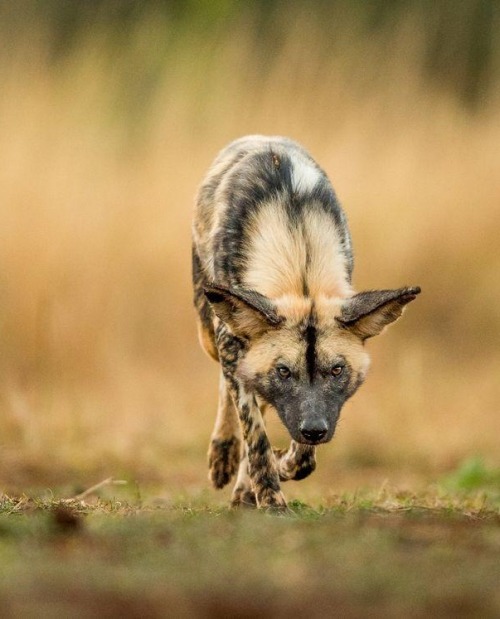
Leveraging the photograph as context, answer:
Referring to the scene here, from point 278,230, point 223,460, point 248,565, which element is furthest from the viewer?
point 223,460

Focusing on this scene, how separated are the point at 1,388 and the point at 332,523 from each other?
484 cm

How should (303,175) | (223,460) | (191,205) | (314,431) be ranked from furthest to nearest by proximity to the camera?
1. (191,205)
2. (223,460)
3. (303,175)
4. (314,431)

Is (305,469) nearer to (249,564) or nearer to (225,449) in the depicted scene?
(225,449)

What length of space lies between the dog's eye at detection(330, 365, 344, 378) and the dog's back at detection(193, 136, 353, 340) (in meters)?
0.28

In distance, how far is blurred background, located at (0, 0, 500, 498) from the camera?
8383 millimetres

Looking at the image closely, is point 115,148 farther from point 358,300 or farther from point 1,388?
point 358,300

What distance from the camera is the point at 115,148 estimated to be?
9.19 m

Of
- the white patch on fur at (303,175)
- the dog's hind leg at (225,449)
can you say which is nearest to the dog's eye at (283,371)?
the white patch on fur at (303,175)

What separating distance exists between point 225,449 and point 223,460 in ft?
0.17

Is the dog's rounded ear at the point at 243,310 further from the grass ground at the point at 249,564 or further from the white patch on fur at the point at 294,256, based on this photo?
the grass ground at the point at 249,564

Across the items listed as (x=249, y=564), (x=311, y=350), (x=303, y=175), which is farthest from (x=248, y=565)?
(x=303, y=175)

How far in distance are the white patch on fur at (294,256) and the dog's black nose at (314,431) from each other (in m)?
0.54

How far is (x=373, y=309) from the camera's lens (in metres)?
4.79

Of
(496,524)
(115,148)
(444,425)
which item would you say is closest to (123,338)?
(115,148)
